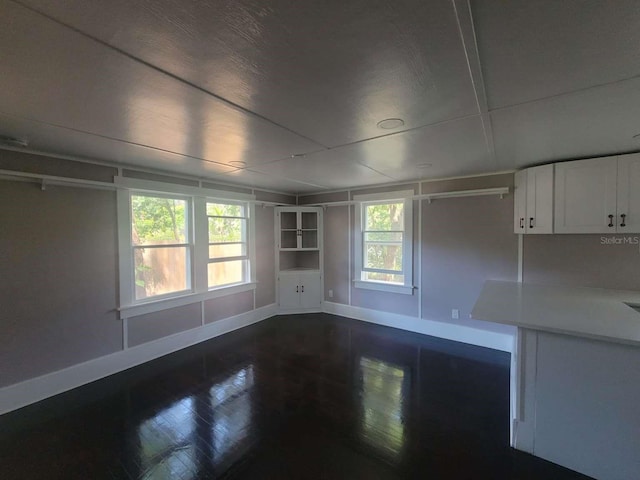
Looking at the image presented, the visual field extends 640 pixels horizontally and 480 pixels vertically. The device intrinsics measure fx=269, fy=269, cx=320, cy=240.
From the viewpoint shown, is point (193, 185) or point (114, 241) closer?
point (114, 241)

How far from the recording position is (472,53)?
1164 mm

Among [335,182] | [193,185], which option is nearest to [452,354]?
[335,182]

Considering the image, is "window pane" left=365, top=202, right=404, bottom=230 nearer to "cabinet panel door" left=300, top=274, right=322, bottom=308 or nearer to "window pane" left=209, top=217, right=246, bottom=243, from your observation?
"cabinet panel door" left=300, top=274, right=322, bottom=308

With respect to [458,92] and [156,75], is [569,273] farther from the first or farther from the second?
[156,75]

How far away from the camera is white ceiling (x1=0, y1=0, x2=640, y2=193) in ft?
3.17

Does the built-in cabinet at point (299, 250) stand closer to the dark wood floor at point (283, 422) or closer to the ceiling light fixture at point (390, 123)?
the dark wood floor at point (283, 422)

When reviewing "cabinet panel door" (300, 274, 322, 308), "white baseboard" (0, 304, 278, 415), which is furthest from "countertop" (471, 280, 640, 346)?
"white baseboard" (0, 304, 278, 415)

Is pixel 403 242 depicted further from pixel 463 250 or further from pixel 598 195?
pixel 598 195

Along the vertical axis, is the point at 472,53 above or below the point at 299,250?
above

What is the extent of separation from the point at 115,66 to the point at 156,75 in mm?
164

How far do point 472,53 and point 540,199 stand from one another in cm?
272

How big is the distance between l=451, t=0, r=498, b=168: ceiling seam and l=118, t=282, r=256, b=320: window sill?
3.90 meters

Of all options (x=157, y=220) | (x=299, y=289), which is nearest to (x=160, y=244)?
(x=157, y=220)

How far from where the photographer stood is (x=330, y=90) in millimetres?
1469
